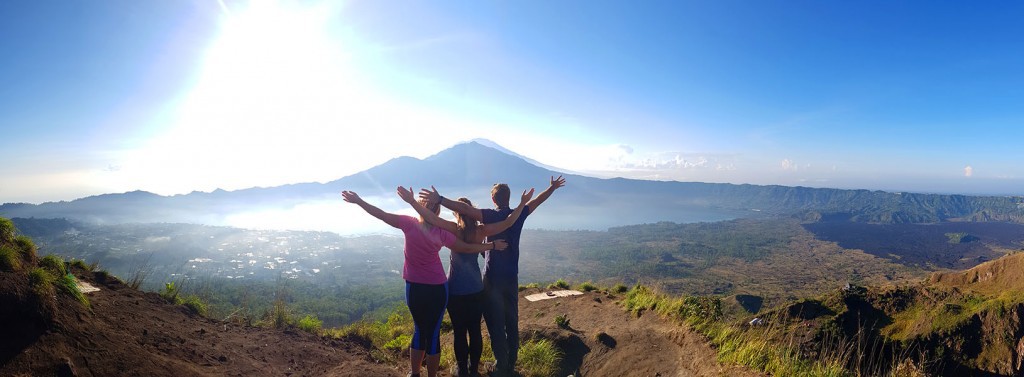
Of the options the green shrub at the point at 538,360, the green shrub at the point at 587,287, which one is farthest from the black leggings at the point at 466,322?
the green shrub at the point at 587,287

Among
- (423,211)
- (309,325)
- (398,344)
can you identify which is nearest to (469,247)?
(423,211)

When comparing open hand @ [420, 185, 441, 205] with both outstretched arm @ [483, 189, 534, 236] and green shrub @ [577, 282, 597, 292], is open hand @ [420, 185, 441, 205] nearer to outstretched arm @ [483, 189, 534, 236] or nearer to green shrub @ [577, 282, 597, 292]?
outstretched arm @ [483, 189, 534, 236]

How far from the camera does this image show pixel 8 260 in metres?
3.84

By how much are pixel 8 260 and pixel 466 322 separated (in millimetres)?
4557

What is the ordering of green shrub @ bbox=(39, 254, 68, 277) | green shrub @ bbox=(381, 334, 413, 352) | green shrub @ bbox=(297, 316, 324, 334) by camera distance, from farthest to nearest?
green shrub @ bbox=(297, 316, 324, 334)
green shrub @ bbox=(381, 334, 413, 352)
green shrub @ bbox=(39, 254, 68, 277)

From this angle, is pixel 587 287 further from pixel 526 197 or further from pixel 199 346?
pixel 199 346

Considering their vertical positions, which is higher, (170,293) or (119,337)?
(119,337)

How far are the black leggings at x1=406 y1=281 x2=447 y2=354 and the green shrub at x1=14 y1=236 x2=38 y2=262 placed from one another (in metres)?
4.58

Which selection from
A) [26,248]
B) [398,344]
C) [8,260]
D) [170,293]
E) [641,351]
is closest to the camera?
[8,260]

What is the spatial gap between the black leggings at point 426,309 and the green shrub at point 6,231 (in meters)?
4.89

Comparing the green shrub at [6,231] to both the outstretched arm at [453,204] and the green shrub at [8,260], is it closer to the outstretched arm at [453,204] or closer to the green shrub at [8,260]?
the green shrub at [8,260]

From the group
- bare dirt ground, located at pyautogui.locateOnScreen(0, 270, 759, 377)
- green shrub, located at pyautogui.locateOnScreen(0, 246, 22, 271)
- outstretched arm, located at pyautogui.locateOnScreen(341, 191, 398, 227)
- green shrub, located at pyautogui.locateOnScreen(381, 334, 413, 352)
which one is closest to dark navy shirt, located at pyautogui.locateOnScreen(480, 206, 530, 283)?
outstretched arm, located at pyautogui.locateOnScreen(341, 191, 398, 227)

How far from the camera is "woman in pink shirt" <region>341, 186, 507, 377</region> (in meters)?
3.49

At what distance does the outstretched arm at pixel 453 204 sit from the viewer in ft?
12.0
